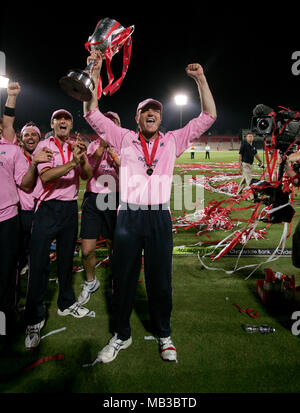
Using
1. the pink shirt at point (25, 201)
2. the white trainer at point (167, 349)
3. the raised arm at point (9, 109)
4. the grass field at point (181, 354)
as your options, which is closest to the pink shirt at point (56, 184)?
the raised arm at point (9, 109)

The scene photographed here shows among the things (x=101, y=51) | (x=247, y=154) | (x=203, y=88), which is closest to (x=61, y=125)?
(x=101, y=51)

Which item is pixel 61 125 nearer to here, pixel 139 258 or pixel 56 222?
pixel 56 222

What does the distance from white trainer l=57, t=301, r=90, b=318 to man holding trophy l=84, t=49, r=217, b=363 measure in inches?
29.1

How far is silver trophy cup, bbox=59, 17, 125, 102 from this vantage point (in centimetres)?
209

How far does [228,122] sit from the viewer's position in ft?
238

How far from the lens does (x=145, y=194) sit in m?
2.33

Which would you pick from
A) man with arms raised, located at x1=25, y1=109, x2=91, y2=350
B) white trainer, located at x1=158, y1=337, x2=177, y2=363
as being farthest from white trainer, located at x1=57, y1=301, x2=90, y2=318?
white trainer, located at x1=158, y1=337, x2=177, y2=363

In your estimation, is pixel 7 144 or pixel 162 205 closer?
pixel 162 205

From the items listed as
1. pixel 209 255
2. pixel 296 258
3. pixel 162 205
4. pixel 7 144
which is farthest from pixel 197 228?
pixel 7 144

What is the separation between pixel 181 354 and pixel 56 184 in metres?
2.16

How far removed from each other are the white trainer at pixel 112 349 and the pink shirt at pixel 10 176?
1.64m
